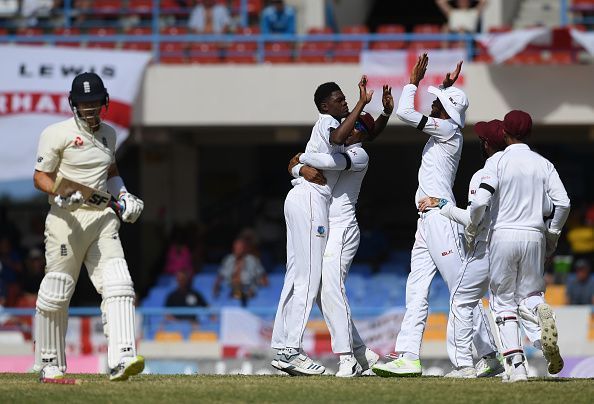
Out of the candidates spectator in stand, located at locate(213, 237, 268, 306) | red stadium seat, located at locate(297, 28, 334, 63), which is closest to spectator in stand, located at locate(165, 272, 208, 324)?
spectator in stand, located at locate(213, 237, 268, 306)

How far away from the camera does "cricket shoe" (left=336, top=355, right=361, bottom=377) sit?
10766 mm

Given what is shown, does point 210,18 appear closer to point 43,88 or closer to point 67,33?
point 67,33

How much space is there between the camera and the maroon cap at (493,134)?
34.5 ft

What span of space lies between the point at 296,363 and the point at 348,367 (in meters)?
0.44

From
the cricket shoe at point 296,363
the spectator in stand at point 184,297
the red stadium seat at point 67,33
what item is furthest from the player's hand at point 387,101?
the red stadium seat at point 67,33

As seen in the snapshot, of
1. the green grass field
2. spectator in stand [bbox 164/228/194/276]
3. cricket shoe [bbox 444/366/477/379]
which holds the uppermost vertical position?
the green grass field

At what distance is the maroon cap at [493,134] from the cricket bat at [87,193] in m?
2.80

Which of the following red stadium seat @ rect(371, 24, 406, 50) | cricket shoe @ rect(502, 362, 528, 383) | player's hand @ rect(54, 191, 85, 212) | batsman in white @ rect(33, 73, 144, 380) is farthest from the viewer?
red stadium seat @ rect(371, 24, 406, 50)

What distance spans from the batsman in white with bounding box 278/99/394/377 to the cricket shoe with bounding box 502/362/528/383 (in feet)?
4.15

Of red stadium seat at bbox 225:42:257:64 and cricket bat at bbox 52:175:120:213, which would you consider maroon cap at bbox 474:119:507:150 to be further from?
red stadium seat at bbox 225:42:257:64

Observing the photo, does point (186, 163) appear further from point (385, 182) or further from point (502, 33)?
point (502, 33)

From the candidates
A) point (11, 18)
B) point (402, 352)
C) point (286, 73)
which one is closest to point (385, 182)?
point (286, 73)

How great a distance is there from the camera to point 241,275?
21.8 m

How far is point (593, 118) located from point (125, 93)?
275 inches
